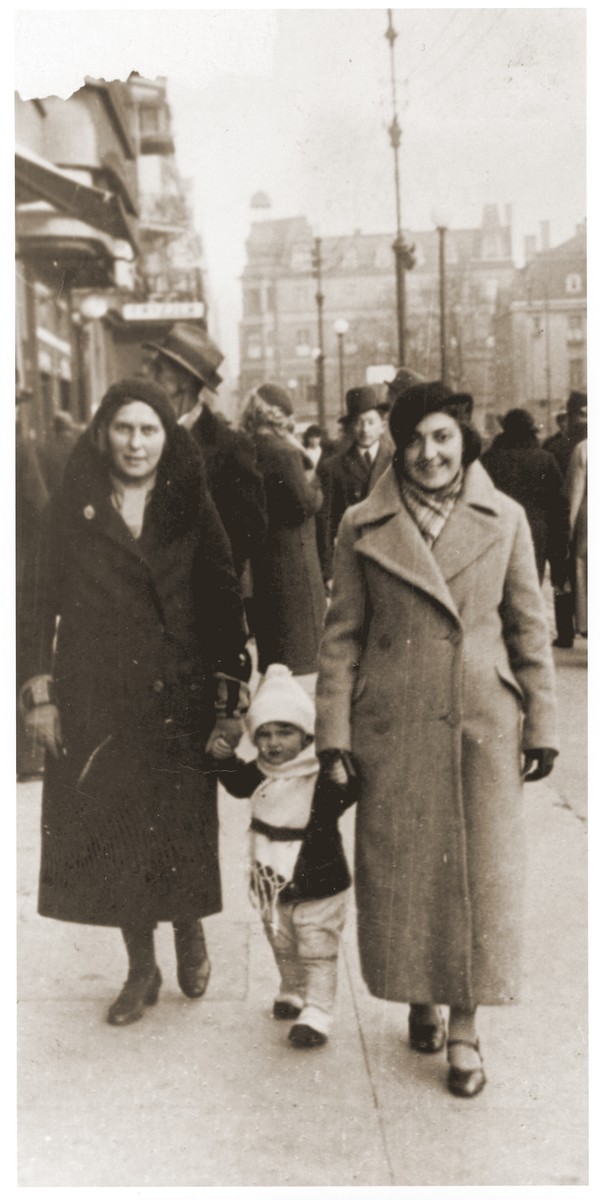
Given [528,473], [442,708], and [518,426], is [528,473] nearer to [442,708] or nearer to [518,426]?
[518,426]

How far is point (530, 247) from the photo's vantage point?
6602 mm

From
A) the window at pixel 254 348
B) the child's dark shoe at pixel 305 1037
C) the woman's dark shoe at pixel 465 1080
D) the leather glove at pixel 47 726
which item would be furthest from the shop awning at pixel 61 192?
the woman's dark shoe at pixel 465 1080

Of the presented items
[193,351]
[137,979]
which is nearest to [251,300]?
[193,351]

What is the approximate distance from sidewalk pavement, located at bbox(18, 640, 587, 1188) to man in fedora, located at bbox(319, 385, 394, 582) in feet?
12.0

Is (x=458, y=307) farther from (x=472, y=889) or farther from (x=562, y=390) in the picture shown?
(x=472, y=889)

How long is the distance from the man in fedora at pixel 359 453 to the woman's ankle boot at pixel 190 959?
146 inches

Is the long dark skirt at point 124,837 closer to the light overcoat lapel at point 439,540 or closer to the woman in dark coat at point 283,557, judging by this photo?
the light overcoat lapel at point 439,540

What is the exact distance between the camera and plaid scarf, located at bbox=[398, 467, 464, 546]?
399cm

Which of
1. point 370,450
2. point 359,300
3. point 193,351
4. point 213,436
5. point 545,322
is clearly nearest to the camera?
point 193,351

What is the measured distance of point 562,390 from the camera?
13.4 m

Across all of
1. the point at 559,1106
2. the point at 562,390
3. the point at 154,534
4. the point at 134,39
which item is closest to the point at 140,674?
the point at 154,534

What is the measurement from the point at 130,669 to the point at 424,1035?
1428 millimetres

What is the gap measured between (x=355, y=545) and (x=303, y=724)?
1.87ft

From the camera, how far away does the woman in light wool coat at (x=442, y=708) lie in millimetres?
3932
